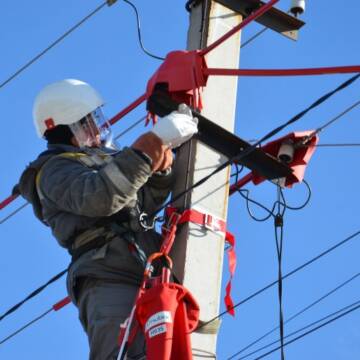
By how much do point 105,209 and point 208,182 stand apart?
0.62m

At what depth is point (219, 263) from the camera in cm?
528

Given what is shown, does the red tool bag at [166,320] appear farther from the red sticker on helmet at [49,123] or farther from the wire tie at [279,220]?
the red sticker on helmet at [49,123]

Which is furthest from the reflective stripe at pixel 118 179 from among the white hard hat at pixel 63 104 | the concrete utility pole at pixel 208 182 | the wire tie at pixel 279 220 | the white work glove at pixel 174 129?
the wire tie at pixel 279 220

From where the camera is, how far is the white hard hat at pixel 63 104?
600 centimetres

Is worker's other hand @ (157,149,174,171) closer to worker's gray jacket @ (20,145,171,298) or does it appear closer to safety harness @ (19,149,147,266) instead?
worker's gray jacket @ (20,145,171,298)

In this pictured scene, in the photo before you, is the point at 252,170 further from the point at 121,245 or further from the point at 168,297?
the point at 168,297

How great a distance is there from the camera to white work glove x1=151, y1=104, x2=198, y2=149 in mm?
5207

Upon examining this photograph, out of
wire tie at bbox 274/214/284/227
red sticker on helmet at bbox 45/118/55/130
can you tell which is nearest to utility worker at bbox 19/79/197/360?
red sticker on helmet at bbox 45/118/55/130

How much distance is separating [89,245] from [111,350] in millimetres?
575

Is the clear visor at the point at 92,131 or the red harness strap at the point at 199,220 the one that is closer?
the red harness strap at the point at 199,220

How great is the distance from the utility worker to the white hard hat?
0.62 feet

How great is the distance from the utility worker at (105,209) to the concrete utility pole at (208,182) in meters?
0.17

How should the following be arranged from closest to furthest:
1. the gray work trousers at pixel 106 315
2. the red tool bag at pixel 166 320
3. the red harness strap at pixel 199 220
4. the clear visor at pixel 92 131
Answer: the red tool bag at pixel 166 320 → the gray work trousers at pixel 106 315 → the red harness strap at pixel 199 220 → the clear visor at pixel 92 131

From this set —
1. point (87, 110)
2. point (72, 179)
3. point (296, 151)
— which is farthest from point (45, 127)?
point (296, 151)
